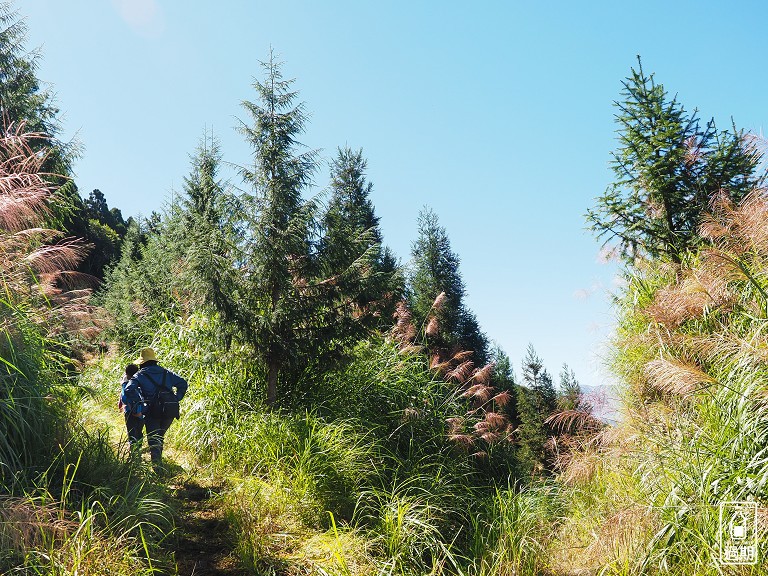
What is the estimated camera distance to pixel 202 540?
4.15 meters

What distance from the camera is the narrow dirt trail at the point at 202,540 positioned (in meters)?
3.79

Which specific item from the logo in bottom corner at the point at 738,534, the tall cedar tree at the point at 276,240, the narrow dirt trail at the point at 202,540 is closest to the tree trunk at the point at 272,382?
the tall cedar tree at the point at 276,240

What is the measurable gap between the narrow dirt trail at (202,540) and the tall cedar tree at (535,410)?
10.2 metres

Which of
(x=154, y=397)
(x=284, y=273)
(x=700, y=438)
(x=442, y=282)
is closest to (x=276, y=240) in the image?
(x=284, y=273)

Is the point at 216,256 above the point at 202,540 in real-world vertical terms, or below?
above

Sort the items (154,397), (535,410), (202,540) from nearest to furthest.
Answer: (202,540) → (154,397) → (535,410)

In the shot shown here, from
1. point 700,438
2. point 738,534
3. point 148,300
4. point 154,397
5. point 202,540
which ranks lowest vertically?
point 202,540

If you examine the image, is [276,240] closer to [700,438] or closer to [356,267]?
[356,267]

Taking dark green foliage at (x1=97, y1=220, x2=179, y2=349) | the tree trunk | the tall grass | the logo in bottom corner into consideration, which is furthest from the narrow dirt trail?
dark green foliage at (x1=97, y1=220, x2=179, y2=349)

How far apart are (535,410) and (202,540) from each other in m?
13.0

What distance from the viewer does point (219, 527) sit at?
4.38 meters

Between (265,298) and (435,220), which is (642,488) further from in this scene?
(435,220)

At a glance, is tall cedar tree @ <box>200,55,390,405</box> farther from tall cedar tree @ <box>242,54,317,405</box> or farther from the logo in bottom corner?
the logo in bottom corner

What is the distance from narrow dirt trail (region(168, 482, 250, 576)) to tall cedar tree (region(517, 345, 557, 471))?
10169mm
